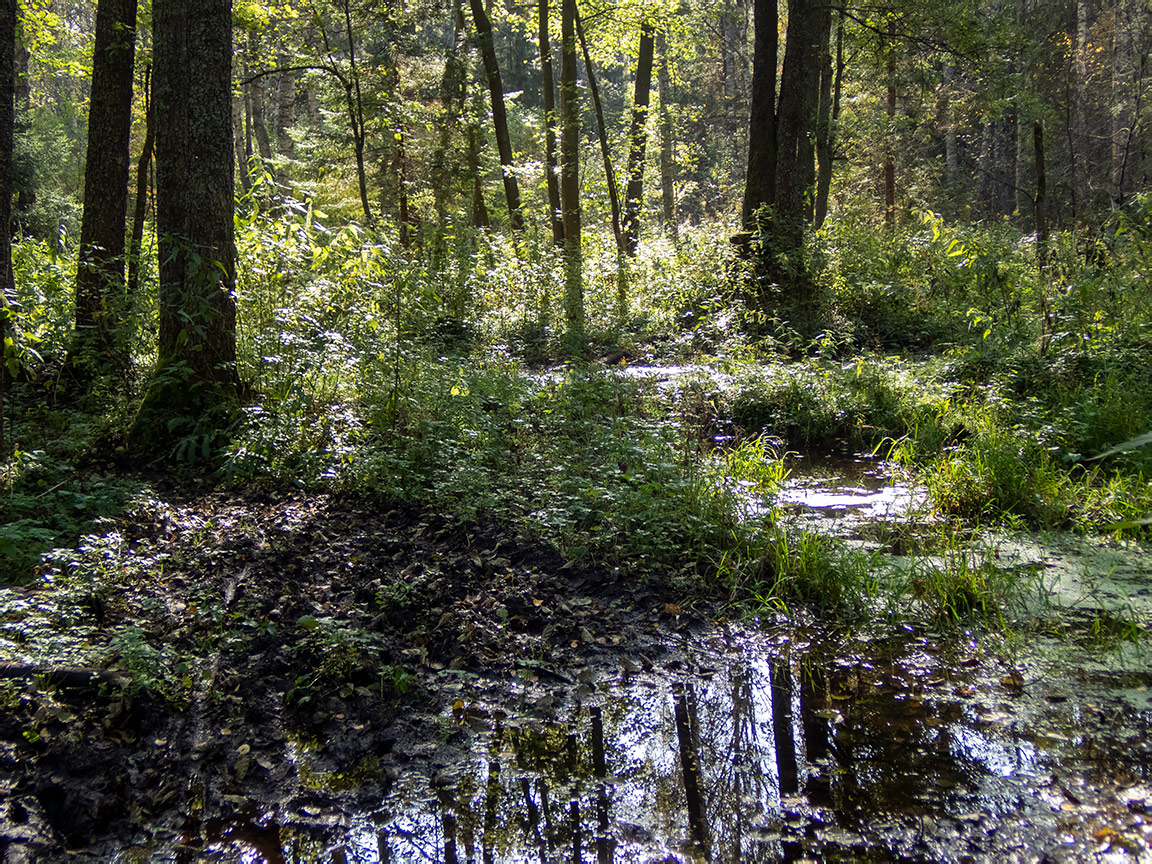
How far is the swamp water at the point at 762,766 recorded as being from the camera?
241 cm

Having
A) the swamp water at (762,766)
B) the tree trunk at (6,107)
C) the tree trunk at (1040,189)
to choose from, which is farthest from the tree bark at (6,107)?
the tree trunk at (1040,189)

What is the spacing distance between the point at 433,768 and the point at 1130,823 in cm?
254

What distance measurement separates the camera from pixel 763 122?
12266 millimetres

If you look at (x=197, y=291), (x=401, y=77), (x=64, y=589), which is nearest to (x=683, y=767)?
(x=64, y=589)

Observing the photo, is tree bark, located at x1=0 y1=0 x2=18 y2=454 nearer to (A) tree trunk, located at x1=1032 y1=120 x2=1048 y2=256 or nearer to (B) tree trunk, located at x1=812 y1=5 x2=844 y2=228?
(A) tree trunk, located at x1=1032 y1=120 x2=1048 y2=256

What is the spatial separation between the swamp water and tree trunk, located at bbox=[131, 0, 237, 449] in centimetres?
365

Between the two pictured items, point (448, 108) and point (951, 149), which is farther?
point (951, 149)

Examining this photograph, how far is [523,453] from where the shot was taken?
19.4 feet

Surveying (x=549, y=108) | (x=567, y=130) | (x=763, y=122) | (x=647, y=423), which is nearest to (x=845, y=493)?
(x=647, y=423)

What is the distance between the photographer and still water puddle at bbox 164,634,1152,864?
2400mm

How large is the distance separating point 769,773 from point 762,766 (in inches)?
1.8

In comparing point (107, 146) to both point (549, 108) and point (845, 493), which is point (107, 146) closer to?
point (845, 493)

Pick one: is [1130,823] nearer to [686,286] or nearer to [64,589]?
[64,589]

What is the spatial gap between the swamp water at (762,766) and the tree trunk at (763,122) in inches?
395
